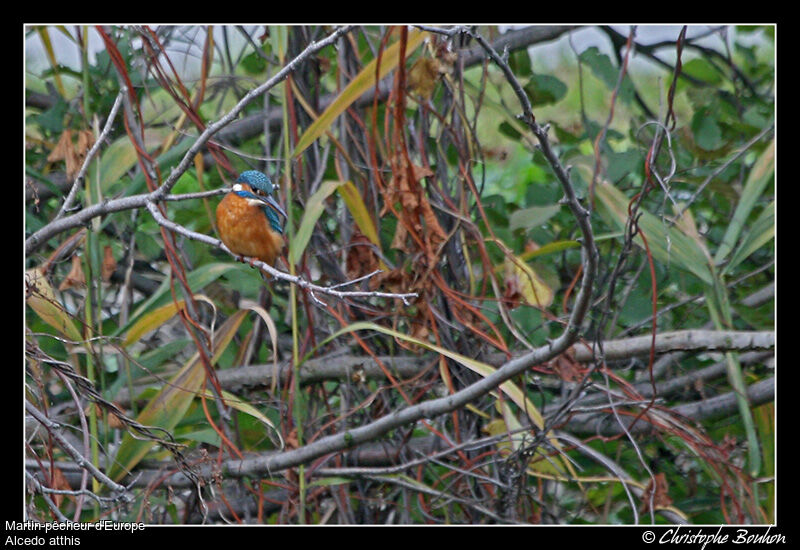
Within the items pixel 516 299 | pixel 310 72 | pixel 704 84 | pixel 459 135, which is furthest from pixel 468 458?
pixel 704 84

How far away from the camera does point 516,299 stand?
2.41 meters

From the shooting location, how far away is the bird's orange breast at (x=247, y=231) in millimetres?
2152

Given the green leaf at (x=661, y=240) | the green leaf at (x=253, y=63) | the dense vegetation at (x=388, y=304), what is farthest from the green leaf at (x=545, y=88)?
the green leaf at (x=253, y=63)

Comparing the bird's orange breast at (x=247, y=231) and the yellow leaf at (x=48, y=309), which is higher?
the bird's orange breast at (x=247, y=231)

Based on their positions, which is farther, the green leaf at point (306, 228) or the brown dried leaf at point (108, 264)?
the brown dried leaf at point (108, 264)

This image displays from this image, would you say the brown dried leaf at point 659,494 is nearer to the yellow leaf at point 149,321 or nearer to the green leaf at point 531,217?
the green leaf at point 531,217

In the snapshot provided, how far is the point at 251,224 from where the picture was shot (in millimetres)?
2150

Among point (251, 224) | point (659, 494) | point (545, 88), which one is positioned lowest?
point (659, 494)

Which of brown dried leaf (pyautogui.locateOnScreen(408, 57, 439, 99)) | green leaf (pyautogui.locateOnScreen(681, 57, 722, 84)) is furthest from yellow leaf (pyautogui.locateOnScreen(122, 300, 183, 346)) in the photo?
green leaf (pyautogui.locateOnScreen(681, 57, 722, 84))

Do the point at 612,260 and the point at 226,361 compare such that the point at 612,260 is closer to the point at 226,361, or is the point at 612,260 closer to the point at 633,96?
the point at 633,96

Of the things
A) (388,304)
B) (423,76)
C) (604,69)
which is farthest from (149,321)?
(604,69)

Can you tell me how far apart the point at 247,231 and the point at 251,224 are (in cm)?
2

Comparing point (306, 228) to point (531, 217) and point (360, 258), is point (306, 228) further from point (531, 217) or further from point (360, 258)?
point (531, 217)

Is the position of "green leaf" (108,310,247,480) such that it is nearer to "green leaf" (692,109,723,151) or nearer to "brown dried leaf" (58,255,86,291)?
"brown dried leaf" (58,255,86,291)
